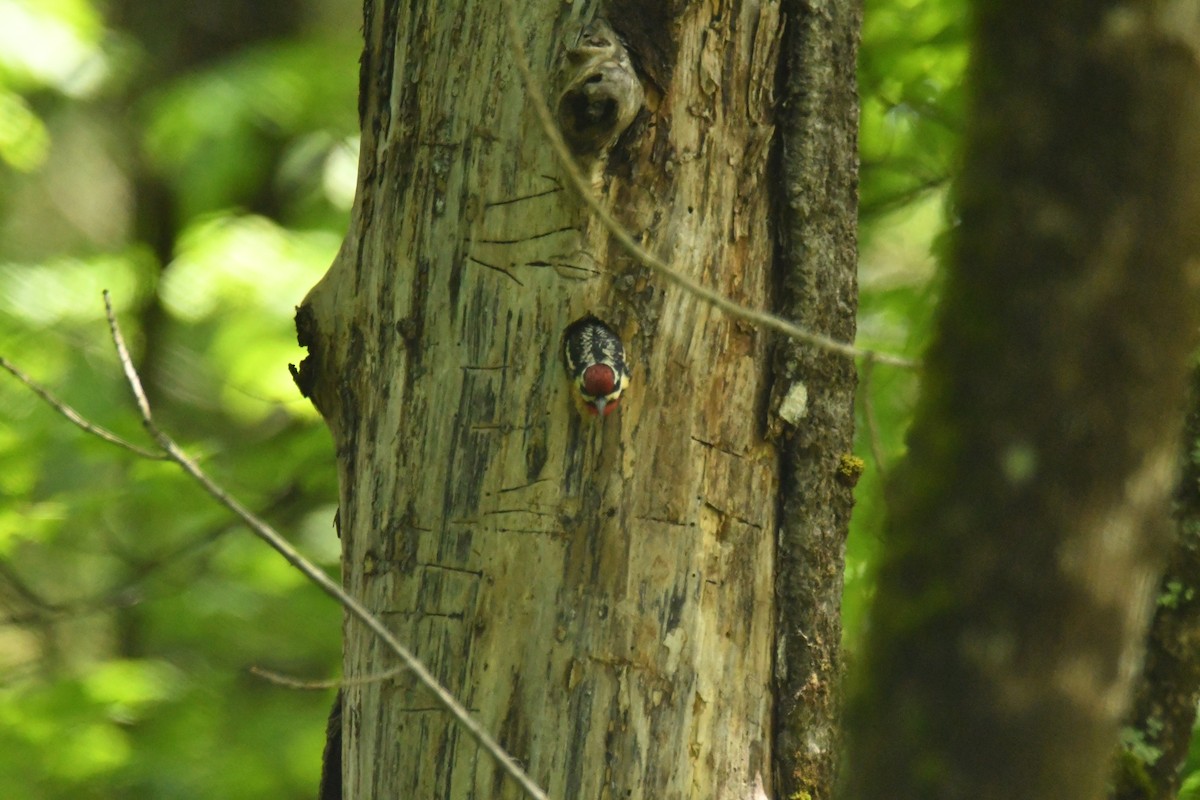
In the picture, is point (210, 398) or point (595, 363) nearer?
point (595, 363)

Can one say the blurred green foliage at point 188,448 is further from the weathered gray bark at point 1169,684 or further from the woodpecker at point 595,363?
the weathered gray bark at point 1169,684

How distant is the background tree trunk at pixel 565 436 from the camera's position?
1934mm

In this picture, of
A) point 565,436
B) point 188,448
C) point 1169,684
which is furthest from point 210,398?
point 1169,684

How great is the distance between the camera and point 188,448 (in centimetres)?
427

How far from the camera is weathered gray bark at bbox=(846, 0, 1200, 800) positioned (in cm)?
105

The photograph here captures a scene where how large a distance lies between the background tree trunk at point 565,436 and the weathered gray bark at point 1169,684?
0.98m

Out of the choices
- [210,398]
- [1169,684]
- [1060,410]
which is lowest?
[1169,684]

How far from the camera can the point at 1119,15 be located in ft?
3.44

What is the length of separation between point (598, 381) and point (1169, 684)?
159 centimetres

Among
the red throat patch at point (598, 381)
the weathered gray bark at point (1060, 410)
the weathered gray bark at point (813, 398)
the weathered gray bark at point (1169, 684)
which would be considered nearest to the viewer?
the weathered gray bark at point (1060, 410)

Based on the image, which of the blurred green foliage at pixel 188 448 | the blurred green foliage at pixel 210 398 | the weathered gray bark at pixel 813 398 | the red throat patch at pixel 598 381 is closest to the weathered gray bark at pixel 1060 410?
the red throat patch at pixel 598 381

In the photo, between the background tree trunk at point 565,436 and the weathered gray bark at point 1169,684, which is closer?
the background tree trunk at point 565,436

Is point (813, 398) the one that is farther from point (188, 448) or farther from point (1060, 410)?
point (188, 448)

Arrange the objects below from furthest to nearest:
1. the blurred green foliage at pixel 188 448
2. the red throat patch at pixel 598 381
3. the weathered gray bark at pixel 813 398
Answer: the blurred green foliage at pixel 188 448, the weathered gray bark at pixel 813 398, the red throat patch at pixel 598 381
